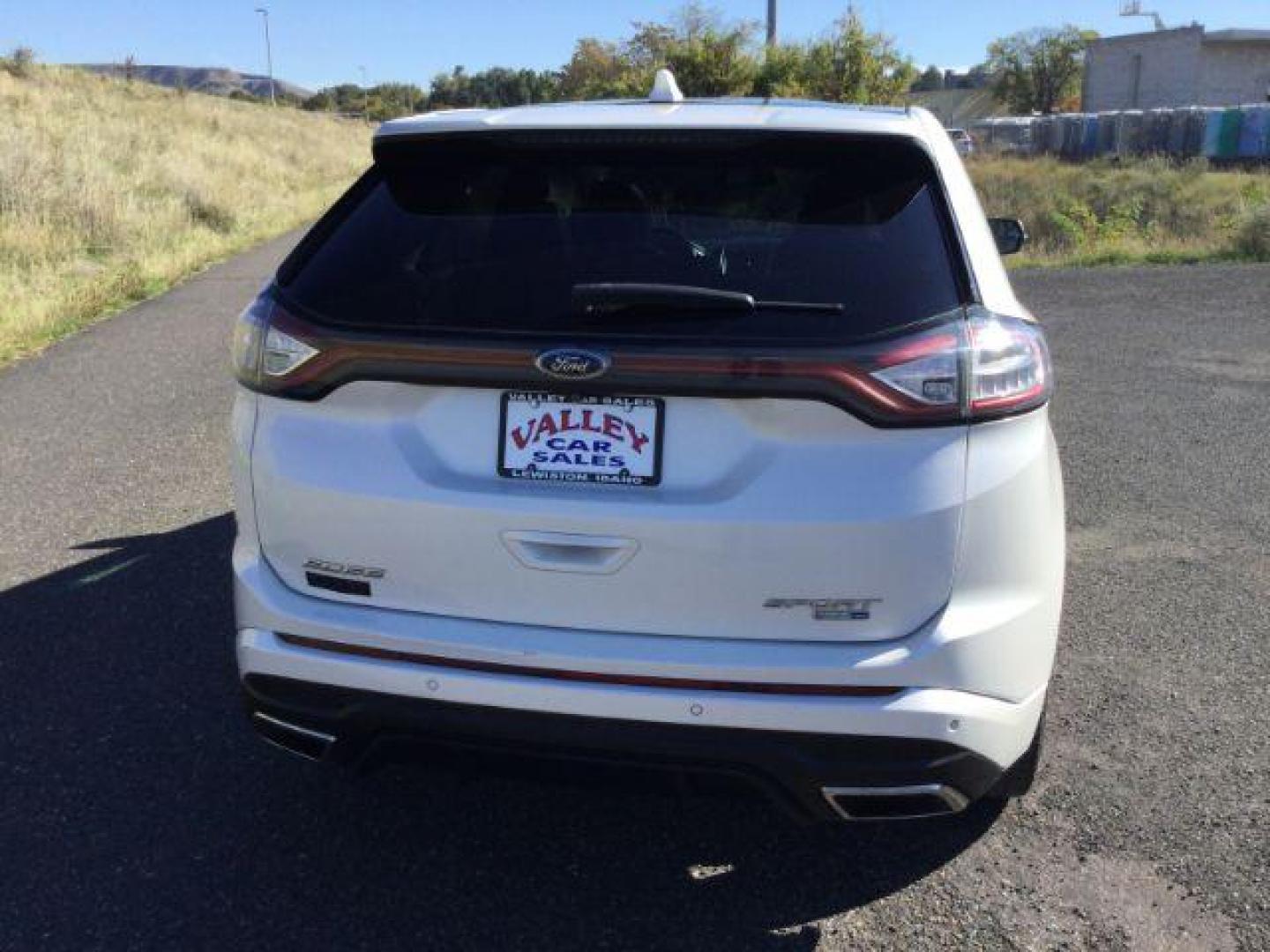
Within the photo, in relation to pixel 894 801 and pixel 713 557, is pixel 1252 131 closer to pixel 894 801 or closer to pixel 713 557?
pixel 894 801

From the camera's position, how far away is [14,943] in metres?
2.63

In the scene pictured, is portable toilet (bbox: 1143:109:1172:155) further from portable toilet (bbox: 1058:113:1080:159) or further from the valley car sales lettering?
the valley car sales lettering

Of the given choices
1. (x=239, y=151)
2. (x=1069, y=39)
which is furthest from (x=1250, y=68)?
(x=239, y=151)

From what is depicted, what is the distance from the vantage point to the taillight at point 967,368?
2.30 m

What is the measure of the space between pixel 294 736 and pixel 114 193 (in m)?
16.6

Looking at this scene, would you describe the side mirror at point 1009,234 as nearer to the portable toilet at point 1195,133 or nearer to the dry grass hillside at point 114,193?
the dry grass hillside at point 114,193

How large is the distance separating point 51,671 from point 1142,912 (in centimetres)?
330

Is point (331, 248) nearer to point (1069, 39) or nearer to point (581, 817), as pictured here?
point (581, 817)

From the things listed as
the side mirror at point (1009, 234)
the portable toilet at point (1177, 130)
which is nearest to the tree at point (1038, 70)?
the portable toilet at point (1177, 130)

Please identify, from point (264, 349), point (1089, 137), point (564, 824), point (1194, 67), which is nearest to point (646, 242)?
point (264, 349)

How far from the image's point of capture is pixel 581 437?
94.1 inches

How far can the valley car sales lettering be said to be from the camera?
7.77 feet

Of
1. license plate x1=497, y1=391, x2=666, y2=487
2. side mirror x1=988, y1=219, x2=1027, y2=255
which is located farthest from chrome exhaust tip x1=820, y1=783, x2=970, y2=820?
side mirror x1=988, y1=219, x2=1027, y2=255

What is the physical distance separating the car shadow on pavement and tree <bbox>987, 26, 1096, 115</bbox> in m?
85.5
